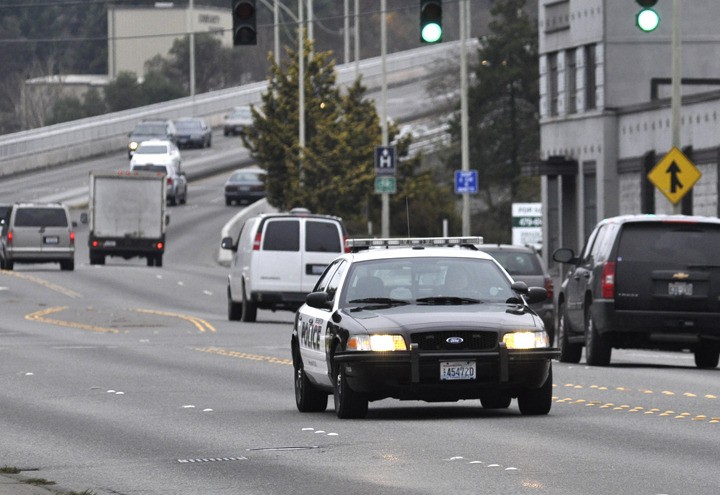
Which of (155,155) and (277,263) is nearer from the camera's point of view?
(277,263)

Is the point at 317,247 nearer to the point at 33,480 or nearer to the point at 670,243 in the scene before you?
the point at 670,243

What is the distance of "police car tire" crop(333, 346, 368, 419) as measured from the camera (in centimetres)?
1630

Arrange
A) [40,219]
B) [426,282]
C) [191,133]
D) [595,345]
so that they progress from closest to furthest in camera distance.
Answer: [426,282]
[595,345]
[40,219]
[191,133]

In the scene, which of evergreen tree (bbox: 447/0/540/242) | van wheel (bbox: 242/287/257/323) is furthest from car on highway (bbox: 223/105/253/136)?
van wheel (bbox: 242/287/257/323)

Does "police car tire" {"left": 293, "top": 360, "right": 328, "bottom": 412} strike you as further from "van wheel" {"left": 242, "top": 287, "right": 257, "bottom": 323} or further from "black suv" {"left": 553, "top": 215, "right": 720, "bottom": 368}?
"van wheel" {"left": 242, "top": 287, "right": 257, "bottom": 323}

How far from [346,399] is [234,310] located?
2248 cm

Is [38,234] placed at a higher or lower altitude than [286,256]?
higher

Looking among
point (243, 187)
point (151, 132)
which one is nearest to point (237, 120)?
point (151, 132)

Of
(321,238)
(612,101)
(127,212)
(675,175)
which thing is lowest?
(321,238)

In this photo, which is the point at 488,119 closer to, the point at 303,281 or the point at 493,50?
the point at 493,50

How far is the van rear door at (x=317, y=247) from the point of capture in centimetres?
3669

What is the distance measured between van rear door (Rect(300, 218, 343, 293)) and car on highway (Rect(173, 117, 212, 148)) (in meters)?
73.9

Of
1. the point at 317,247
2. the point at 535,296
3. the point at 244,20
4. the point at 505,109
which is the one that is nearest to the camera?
the point at 535,296

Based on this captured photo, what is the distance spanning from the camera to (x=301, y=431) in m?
15.6
